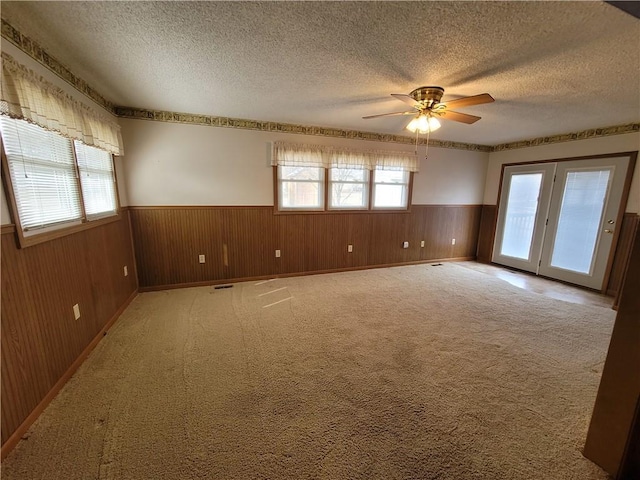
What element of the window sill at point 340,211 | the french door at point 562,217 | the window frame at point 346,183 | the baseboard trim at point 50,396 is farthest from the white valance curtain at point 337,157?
the baseboard trim at point 50,396

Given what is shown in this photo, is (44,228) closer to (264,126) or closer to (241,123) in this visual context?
(241,123)

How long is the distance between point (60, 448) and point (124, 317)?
162 cm

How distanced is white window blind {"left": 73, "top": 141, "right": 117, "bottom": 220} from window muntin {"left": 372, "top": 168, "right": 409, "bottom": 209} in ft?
11.8

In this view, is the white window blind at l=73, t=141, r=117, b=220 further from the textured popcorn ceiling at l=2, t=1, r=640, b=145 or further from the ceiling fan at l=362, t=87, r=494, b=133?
the ceiling fan at l=362, t=87, r=494, b=133

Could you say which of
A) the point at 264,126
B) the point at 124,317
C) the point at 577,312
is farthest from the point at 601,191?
the point at 124,317

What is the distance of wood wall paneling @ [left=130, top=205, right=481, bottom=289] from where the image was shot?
3.51 m

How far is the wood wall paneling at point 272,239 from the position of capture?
11.5 feet

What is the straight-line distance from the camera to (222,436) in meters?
1.46

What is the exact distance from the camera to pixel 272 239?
4.00m

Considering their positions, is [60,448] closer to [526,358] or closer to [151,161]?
[151,161]

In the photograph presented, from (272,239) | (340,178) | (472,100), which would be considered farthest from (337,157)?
(472,100)

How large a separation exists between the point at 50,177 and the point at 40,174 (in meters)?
0.11

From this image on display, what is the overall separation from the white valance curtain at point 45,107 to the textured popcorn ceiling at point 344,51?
29 centimetres

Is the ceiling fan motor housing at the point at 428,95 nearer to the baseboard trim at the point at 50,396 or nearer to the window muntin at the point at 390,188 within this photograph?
the window muntin at the point at 390,188
